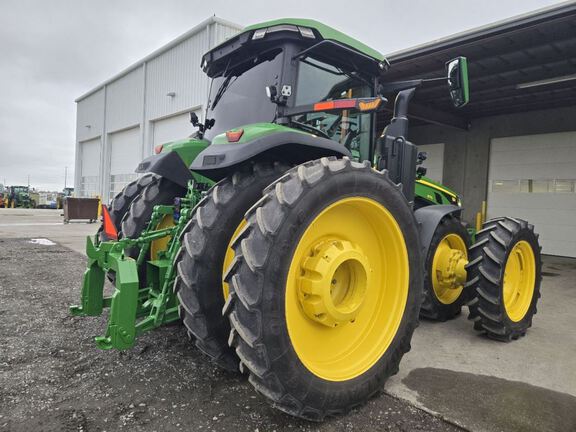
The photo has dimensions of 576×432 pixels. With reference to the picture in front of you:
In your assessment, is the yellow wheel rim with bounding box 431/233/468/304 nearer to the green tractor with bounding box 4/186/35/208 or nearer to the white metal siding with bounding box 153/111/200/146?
the white metal siding with bounding box 153/111/200/146

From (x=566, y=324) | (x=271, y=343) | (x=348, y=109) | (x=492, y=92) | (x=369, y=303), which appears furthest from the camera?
(x=492, y=92)

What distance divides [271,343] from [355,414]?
31.7 inches

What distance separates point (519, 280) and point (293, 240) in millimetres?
3158

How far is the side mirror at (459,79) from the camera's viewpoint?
3039 millimetres

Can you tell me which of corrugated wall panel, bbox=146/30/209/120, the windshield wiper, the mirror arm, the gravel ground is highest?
corrugated wall panel, bbox=146/30/209/120

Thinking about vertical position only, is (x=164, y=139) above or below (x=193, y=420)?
above

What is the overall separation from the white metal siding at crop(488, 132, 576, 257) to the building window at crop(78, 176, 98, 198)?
824 inches

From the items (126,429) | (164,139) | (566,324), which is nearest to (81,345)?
(126,429)

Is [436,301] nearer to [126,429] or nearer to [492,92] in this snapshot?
[126,429]

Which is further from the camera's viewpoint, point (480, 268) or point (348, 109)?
point (480, 268)

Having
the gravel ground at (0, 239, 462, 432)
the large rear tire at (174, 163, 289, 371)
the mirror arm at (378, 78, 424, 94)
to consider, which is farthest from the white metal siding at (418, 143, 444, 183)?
the large rear tire at (174, 163, 289, 371)

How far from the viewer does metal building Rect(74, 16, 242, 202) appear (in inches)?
579

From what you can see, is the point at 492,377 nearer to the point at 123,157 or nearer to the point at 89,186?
the point at 123,157

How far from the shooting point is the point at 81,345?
3.30m
